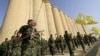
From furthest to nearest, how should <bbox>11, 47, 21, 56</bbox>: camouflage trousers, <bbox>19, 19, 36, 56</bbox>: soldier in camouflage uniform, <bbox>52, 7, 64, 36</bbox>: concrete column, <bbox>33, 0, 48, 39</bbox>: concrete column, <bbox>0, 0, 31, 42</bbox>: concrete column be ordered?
<bbox>52, 7, 64, 36</bbox>: concrete column
<bbox>33, 0, 48, 39</bbox>: concrete column
<bbox>0, 0, 31, 42</bbox>: concrete column
<bbox>11, 47, 21, 56</bbox>: camouflage trousers
<bbox>19, 19, 36, 56</bbox>: soldier in camouflage uniform

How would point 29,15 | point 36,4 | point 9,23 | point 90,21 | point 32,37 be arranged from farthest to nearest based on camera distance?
point 36,4, point 29,15, point 90,21, point 9,23, point 32,37

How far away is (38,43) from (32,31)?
1.36ft

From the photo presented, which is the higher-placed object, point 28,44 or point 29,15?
point 29,15

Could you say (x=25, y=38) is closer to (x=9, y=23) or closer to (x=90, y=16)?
(x=9, y=23)

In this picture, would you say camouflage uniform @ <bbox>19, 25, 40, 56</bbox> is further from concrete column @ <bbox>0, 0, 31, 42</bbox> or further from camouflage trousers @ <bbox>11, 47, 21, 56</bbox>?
concrete column @ <bbox>0, 0, 31, 42</bbox>

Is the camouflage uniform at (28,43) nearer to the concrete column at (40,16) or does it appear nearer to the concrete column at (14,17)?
the concrete column at (14,17)

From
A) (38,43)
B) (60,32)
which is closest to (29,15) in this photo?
(60,32)

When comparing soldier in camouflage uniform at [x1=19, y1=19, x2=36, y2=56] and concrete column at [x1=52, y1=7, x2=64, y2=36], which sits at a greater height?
concrete column at [x1=52, y1=7, x2=64, y2=36]

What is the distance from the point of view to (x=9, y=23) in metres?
28.1

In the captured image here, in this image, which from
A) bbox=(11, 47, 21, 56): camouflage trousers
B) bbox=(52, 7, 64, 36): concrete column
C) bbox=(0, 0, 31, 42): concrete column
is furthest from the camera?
bbox=(52, 7, 64, 36): concrete column

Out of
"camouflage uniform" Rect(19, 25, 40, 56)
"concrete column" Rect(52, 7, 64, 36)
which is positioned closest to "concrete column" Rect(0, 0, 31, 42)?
"concrete column" Rect(52, 7, 64, 36)

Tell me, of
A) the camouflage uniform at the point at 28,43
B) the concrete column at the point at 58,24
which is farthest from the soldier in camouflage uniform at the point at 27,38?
the concrete column at the point at 58,24

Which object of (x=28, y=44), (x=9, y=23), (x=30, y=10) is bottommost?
(x=28, y=44)

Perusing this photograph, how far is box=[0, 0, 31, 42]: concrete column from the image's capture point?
27289mm
